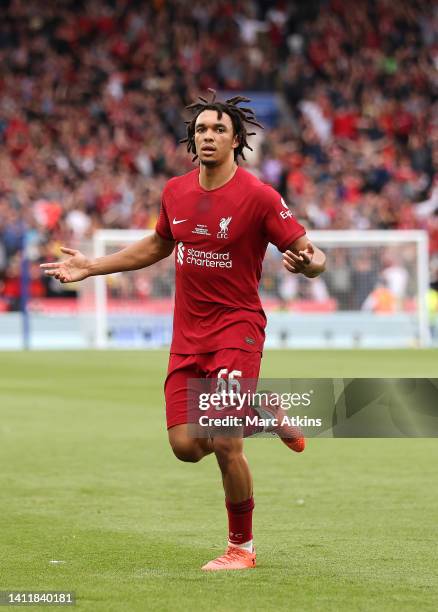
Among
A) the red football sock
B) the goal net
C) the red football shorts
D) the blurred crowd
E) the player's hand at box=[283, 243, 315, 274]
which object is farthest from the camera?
the blurred crowd

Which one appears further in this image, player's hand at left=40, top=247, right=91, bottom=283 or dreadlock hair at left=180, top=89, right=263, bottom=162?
player's hand at left=40, top=247, right=91, bottom=283

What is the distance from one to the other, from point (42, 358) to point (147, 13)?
1421 centimetres

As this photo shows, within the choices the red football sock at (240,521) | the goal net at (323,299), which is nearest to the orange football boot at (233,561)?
the red football sock at (240,521)

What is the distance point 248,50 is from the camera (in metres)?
36.7

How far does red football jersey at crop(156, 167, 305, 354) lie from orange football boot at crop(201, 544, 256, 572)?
106 cm

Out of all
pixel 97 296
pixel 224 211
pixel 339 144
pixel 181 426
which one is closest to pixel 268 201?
pixel 224 211

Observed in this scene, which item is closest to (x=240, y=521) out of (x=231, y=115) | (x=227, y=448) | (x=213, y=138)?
(x=227, y=448)

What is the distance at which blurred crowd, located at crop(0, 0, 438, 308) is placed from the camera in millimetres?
30391

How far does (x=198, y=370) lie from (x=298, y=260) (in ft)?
2.83

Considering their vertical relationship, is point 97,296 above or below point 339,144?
below

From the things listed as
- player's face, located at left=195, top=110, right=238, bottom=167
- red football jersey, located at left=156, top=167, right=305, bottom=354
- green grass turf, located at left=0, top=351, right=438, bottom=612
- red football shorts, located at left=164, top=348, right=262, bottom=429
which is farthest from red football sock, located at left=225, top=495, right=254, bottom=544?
player's face, located at left=195, top=110, right=238, bottom=167

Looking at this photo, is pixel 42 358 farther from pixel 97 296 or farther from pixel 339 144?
pixel 339 144

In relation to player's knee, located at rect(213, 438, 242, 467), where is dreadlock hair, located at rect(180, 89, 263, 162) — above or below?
above

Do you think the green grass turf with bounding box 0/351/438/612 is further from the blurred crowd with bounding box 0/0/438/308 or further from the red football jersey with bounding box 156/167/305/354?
the blurred crowd with bounding box 0/0/438/308
